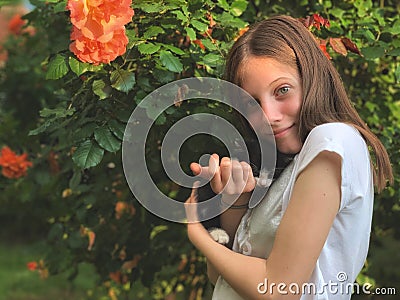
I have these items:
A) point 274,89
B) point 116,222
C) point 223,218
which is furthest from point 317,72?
point 116,222

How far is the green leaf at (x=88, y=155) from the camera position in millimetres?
2053

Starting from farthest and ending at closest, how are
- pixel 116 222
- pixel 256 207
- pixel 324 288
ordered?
pixel 116 222, pixel 256 207, pixel 324 288

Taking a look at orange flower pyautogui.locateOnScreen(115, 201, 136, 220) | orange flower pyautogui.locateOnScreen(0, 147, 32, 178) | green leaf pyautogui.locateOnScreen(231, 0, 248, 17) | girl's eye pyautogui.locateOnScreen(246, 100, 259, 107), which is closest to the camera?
girl's eye pyautogui.locateOnScreen(246, 100, 259, 107)

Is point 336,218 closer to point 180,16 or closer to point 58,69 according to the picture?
point 180,16

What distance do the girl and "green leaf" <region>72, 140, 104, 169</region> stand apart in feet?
1.37

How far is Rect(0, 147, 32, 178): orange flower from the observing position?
3094 mm

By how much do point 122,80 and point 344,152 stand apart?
768mm

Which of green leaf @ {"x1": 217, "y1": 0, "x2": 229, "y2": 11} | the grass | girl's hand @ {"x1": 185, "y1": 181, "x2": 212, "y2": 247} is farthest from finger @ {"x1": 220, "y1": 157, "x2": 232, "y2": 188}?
the grass

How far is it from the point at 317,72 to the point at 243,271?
0.53 m

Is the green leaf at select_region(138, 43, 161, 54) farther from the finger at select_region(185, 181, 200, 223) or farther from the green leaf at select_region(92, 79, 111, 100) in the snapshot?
Answer: the finger at select_region(185, 181, 200, 223)

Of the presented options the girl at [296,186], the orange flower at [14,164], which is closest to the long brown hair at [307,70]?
the girl at [296,186]

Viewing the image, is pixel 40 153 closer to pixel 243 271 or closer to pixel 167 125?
pixel 167 125

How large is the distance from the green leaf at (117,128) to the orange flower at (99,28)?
0.70 ft

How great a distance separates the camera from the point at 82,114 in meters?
2.22
